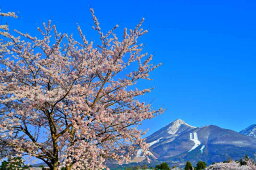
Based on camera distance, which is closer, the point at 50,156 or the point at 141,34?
the point at 50,156

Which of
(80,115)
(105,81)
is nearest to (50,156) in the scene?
(80,115)

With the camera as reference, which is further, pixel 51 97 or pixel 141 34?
pixel 141 34

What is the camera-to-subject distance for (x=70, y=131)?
37.9 ft

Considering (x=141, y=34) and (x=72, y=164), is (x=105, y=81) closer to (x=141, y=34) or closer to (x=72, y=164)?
(x=141, y=34)

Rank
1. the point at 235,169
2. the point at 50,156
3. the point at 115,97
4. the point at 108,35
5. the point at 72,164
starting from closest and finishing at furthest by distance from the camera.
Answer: the point at 72,164 < the point at 50,156 < the point at 115,97 < the point at 108,35 < the point at 235,169

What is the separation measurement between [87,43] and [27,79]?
3278mm

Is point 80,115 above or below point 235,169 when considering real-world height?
above

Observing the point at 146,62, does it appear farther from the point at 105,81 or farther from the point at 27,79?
the point at 27,79

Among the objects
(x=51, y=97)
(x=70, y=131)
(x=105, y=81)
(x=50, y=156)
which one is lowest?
(x=50, y=156)

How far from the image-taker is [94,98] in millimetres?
12508

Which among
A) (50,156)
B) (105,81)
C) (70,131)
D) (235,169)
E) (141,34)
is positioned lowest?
(235,169)

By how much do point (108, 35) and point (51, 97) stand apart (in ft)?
15.3

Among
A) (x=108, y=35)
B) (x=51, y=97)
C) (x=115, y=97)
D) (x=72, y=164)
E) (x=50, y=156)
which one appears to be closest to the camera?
(x=51, y=97)

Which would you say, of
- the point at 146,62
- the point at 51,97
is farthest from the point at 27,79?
the point at 146,62
